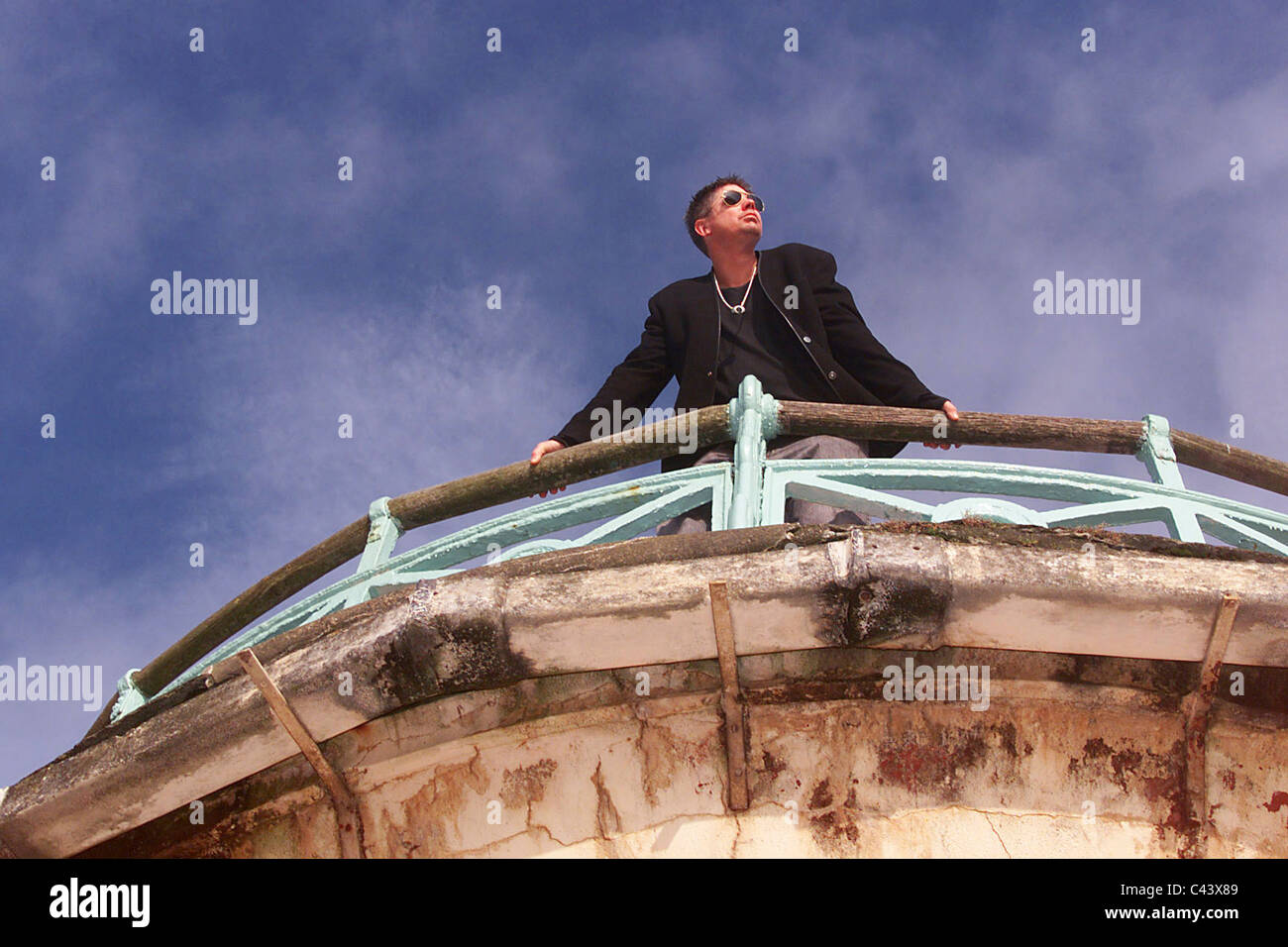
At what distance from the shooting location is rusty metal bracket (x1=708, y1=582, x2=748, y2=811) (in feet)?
12.7

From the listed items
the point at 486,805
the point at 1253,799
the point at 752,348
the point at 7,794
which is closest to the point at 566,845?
the point at 486,805

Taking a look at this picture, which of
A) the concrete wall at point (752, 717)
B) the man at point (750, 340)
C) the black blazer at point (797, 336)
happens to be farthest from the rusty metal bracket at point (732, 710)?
the black blazer at point (797, 336)

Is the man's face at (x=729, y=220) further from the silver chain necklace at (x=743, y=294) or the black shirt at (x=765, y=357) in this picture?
the black shirt at (x=765, y=357)

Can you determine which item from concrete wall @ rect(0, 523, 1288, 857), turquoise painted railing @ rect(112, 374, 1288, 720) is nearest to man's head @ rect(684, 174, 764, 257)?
turquoise painted railing @ rect(112, 374, 1288, 720)

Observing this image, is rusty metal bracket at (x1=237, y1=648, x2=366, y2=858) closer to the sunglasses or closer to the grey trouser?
the grey trouser

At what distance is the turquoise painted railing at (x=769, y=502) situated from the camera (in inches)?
177

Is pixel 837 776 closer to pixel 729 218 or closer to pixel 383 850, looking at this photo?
pixel 383 850

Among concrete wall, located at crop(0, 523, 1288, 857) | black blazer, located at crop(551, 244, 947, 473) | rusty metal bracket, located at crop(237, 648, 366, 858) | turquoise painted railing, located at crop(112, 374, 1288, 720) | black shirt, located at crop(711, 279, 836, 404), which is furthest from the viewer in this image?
black shirt, located at crop(711, 279, 836, 404)

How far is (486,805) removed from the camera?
4125 mm

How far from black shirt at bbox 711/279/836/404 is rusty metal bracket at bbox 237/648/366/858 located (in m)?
2.73

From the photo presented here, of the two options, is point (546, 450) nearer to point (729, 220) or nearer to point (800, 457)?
point (800, 457)

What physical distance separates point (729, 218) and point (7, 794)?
406 cm
